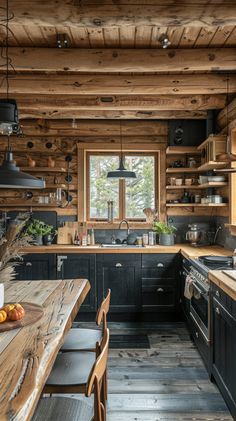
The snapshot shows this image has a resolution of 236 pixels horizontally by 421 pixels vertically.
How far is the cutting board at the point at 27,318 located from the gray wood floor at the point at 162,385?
1.00 metres

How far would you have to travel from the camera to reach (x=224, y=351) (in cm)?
247

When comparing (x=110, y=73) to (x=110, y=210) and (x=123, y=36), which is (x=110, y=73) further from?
(x=110, y=210)

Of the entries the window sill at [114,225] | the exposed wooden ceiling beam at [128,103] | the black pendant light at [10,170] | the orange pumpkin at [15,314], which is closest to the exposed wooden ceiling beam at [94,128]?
the exposed wooden ceiling beam at [128,103]

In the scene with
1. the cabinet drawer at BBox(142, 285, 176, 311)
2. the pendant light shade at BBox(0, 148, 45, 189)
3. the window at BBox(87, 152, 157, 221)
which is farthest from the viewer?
the window at BBox(87, 152, 157, 221)

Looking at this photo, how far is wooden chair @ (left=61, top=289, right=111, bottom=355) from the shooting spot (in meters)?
2.29

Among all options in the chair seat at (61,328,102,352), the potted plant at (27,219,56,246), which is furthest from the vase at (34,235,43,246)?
the chair seat at (61,328,102,352)

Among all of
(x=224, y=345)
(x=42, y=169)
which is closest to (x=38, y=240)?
(x=42, y=169)

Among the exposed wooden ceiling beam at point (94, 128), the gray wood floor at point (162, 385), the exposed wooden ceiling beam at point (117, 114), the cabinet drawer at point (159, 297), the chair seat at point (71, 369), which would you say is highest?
the exposed wooden ceiling beam at point (117, 114)

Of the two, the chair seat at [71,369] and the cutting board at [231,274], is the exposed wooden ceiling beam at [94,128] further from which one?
the chair seat at [71,369]

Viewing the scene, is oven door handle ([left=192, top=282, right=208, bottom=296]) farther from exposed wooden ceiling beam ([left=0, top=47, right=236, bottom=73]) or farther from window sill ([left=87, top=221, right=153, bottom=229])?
exposed wooden ceiling beam ([left=0, top=47, right=236, bottom=73])

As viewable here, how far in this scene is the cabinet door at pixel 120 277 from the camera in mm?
4473

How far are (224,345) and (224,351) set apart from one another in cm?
4

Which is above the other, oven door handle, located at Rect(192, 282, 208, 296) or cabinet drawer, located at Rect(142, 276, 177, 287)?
oven door handle, located at Rect(192, 282, 208, 296)

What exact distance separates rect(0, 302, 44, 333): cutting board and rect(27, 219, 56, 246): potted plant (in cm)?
254
